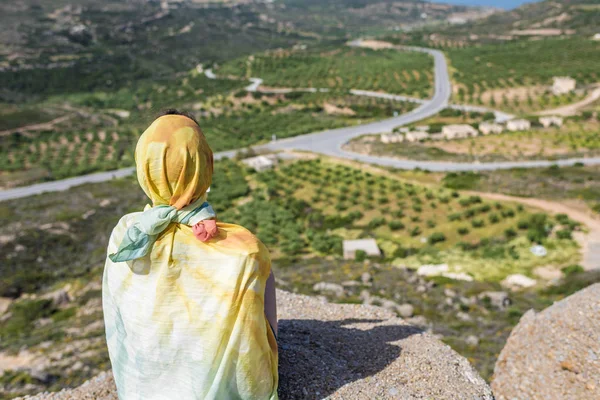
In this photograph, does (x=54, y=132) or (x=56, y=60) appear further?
(x=56, y=60)

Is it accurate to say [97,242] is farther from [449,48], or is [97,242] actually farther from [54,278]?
[449,48]

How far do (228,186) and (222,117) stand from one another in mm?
41443

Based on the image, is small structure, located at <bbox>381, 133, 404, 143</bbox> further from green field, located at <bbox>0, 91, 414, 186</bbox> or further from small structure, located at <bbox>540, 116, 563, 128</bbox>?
small structure, located at <bbox>540, 116, 563, 128</bbox>

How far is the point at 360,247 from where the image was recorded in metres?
24.2

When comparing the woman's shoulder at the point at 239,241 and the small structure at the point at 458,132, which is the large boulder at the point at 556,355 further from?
the small structure at the point at 458,132

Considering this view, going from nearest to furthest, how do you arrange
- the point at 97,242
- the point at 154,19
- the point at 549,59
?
the point at 97,242 → the point at 549,59 → the point at 154,19

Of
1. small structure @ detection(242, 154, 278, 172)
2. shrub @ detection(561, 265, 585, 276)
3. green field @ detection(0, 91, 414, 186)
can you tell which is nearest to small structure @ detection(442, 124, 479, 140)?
green field @ detection(0, 91, 414, 186)

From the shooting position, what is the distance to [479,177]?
3609 centimetres

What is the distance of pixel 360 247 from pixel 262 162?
78.0 ft

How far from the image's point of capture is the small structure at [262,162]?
45.6 metres

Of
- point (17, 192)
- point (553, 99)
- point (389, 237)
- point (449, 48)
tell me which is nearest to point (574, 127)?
point (553, 99)

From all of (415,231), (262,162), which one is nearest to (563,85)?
(262,162)

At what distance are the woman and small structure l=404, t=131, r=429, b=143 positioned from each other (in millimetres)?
51332

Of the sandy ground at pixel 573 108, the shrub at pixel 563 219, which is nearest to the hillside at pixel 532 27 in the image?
the sandy ground at pixel 573 108
